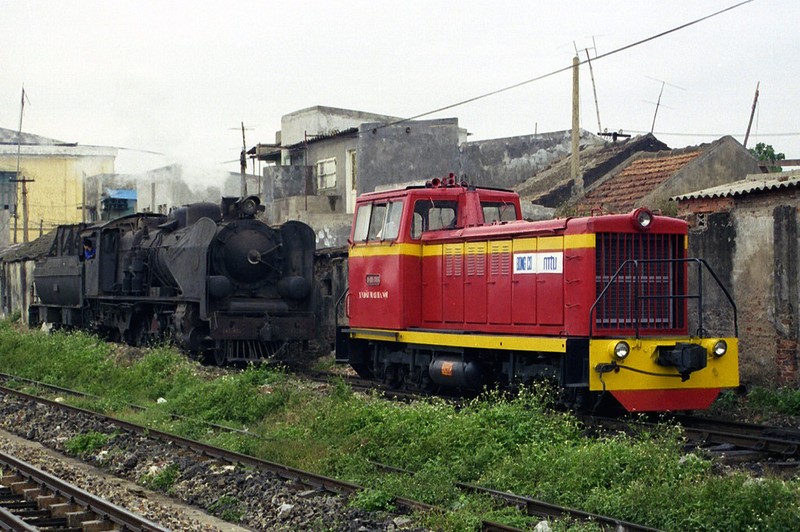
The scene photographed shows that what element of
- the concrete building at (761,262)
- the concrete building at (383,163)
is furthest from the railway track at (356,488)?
the concrete building at (383,163)

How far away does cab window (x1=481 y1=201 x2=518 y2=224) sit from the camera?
552 inches

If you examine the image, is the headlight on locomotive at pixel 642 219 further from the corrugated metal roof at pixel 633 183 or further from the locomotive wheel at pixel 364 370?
the corrugated metal roof at pixel 633 183

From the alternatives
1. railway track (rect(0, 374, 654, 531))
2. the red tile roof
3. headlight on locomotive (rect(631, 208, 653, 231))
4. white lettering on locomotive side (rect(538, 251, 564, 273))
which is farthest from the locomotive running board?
the red tile roof

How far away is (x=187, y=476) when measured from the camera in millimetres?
9914

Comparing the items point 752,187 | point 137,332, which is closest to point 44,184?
point 137,332

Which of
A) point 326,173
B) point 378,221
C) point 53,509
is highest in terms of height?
point 326,173

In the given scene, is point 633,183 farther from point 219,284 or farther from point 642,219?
point 642,219

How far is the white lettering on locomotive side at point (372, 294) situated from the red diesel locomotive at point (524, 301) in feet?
0.05

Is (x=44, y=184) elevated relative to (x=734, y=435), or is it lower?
elevated

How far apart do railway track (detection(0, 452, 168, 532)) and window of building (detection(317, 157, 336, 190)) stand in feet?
92.9

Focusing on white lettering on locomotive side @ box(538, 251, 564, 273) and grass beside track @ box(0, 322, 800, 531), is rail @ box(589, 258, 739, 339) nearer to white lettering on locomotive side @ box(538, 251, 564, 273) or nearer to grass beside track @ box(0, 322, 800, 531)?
white lettering on locomotive side @ box(538, 251, 564, 273)

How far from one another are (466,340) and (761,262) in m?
5.05

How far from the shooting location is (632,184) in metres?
23.7

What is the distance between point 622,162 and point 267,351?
44.3 ft
